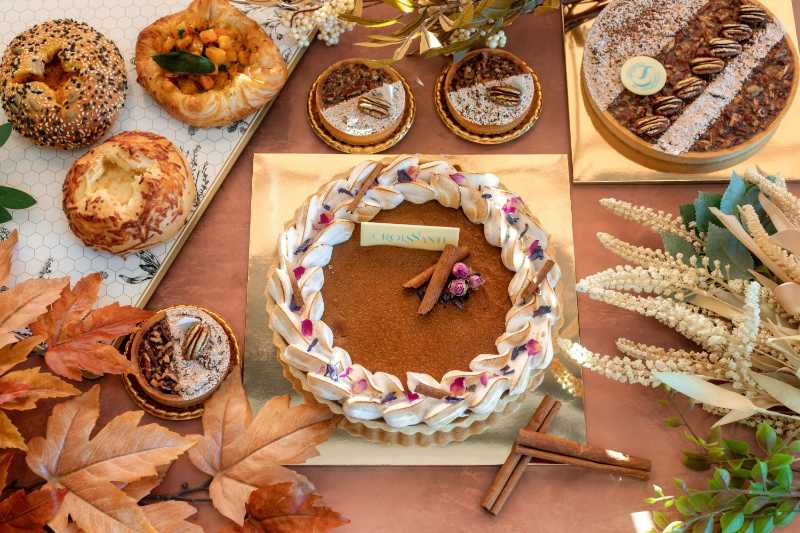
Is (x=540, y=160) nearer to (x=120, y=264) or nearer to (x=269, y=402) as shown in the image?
(x=269, y=402)

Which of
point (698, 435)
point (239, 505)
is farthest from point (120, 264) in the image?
point (698, 435)

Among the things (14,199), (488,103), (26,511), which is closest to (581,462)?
(488,103)

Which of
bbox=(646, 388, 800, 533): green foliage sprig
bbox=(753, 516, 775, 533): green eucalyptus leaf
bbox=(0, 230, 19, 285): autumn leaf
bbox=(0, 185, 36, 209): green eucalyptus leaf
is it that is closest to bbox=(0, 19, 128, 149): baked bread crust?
bbox=(0, 185, 36, 209): green eucalyptus leaf

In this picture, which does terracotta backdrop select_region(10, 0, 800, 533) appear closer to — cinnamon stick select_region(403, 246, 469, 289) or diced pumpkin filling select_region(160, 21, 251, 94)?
diced pumpkin filling select_region(160, 21, 251, 94)

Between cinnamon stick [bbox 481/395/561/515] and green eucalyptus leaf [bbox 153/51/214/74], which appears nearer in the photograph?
cinnamon stick [bbox 481/395/561/515]

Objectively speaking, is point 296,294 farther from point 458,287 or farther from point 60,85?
point 60,85

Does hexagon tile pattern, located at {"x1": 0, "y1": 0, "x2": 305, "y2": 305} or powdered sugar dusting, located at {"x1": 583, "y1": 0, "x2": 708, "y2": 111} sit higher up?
powdered sugar dusting, located at {"x1": 583, "y1": 0, "x2": 708, "y2": 111}

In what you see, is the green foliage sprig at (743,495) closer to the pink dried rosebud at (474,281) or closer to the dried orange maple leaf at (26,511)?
the pink dried rosebud at (474,281)

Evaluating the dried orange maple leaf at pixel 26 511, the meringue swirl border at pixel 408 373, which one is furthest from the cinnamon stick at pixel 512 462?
the dried orange maple leaf at pixel 26 511
